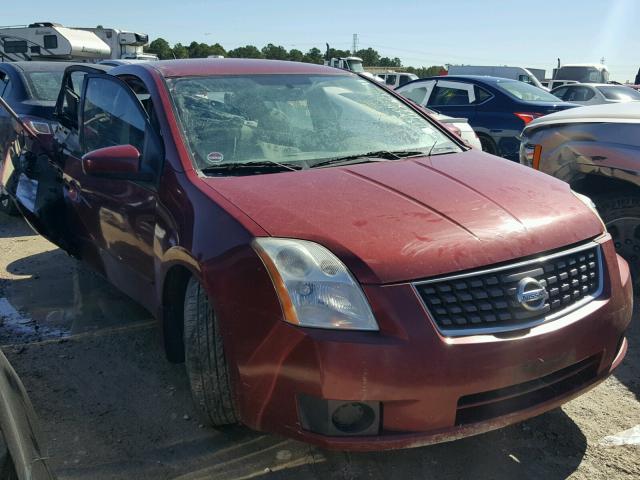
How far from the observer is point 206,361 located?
255cm

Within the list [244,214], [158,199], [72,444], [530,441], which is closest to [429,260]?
[244,214]

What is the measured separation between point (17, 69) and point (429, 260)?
6916 mm

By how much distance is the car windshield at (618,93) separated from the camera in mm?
14262

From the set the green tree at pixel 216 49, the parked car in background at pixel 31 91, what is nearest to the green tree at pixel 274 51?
the green tree at pixel 216 49

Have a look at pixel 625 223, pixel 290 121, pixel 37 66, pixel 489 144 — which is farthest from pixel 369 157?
pixel 489 144

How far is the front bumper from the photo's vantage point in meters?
2.09

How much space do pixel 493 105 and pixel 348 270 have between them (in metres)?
7.51

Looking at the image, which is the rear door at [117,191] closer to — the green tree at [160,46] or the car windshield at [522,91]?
the car windshield at [522,91]

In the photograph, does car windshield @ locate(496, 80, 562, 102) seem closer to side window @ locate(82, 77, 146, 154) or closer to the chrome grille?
side window @ locate(82, 77, 146, 154)

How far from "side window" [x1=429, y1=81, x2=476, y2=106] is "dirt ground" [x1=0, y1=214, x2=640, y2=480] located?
19.7ft

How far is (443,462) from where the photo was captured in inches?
103

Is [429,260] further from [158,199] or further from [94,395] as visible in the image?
[94,395]

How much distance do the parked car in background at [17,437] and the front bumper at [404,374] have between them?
778mm

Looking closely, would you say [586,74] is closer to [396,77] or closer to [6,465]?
[396,77]
